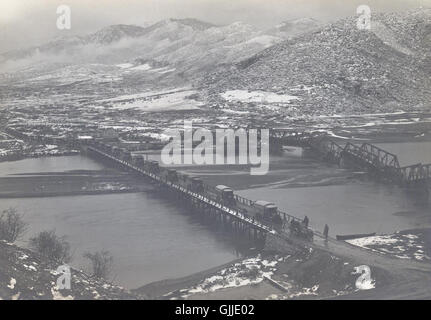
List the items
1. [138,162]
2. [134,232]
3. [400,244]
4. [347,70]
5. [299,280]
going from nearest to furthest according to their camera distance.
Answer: [299,280], [400,244], [134,232], [138,162], [347,70]

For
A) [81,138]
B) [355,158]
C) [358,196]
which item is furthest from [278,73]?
[358,196]

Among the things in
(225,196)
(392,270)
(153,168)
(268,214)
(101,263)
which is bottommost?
(101,263)

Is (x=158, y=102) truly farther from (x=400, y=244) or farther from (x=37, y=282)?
(x=37, y=282)

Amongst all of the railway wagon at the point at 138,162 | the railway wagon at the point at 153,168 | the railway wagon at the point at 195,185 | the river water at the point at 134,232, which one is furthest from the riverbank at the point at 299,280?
the railway wagon at the point at 138,162

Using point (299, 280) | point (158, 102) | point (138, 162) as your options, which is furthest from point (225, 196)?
point (158, 102)

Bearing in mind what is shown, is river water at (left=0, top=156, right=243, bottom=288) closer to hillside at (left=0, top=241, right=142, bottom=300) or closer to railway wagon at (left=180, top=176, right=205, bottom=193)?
railway wagon at (left=180, top=176, right=205, bottom=193)

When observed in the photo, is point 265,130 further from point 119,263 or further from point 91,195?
point 119,263

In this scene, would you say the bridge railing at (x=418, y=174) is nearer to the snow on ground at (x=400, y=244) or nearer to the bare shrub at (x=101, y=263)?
the snow on ground at (x=400, y=244)
